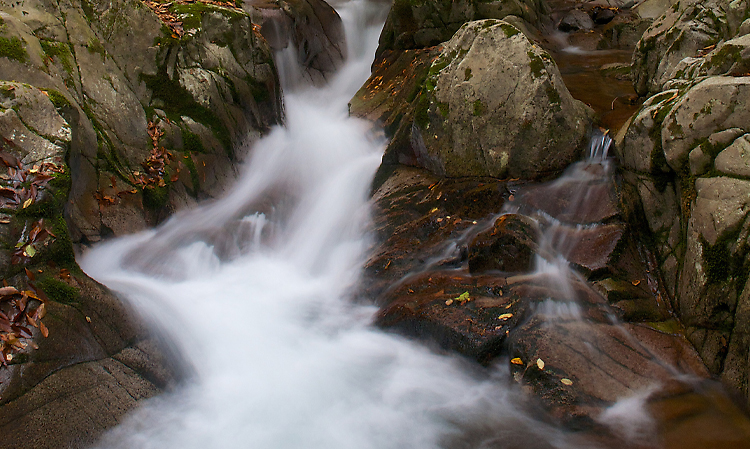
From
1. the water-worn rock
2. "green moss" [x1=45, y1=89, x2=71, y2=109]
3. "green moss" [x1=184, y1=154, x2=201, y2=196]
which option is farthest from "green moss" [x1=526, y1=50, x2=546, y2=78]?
"green moss" [x1=45, y1=89, x2=71, y2=109]

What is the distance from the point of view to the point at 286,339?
5.97 meters

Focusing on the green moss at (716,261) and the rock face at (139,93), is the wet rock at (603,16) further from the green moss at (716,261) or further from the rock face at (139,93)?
the green moss at (716,261)

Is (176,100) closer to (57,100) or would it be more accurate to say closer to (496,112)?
(57,100)

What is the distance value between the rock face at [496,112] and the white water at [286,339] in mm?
1688

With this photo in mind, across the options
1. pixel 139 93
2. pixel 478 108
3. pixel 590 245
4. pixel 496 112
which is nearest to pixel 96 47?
pixel 139 93

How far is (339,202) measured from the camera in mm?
8695

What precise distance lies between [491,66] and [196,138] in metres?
4.94

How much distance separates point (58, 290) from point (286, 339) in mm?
2498

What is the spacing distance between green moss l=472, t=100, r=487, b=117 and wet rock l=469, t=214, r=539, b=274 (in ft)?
6.55

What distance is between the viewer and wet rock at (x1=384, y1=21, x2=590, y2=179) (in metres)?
6.98

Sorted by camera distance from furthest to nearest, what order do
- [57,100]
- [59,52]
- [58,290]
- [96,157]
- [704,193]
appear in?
[59,52] < [96,157] < [57,100] < [704,193] < [58,290]

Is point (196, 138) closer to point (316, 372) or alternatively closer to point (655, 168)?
point (316, 372)

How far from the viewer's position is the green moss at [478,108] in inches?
288

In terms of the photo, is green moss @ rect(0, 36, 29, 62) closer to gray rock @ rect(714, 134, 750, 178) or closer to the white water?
the white water
